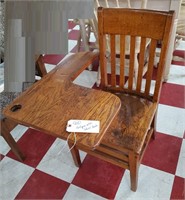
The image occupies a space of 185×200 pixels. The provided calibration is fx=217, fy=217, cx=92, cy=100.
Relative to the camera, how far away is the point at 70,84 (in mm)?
1144

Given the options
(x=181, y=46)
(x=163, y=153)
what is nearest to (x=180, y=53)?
(x=181, y=46)

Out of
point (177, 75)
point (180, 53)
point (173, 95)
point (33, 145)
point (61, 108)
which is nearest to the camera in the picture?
point (61, 108)

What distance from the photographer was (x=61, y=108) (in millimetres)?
982

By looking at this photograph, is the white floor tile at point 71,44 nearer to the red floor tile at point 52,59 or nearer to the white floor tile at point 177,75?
the red floor tile at point 52,59

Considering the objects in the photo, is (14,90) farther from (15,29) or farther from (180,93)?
(180,93)

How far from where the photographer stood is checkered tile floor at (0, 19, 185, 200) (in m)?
1.33

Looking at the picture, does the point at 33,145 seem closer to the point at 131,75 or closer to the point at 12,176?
the point at 12,176

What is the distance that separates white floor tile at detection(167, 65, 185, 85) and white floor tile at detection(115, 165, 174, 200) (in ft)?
3.36

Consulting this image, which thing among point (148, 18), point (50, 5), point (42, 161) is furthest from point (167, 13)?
point (42, 161)

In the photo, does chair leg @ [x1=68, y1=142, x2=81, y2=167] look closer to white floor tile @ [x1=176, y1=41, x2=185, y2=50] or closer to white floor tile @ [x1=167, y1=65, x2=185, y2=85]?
white floor tile @ [x1=167, y1=65, x2=185, y2=85]

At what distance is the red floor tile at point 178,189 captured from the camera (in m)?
1.29

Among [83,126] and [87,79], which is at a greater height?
[83,126]

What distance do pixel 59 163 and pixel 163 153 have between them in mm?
732

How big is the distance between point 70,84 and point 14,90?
582mm
